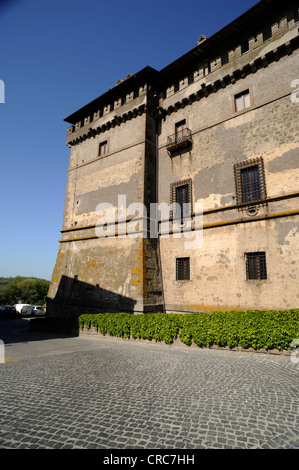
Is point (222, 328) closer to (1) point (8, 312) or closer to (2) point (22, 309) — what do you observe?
(1) point (8, 312)

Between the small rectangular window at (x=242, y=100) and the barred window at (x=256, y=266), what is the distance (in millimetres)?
8381

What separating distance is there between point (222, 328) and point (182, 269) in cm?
549

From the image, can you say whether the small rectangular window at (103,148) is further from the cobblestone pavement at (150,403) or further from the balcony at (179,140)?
the cobblestone pavement at (150,403)

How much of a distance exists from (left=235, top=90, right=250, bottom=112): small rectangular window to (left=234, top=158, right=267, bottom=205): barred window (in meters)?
3.53

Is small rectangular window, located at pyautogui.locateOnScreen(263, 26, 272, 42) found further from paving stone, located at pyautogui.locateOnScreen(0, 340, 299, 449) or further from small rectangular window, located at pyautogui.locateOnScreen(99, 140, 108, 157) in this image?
paving stone, located at pyautogui.locateOnScreen(0, 340, 299, 449)

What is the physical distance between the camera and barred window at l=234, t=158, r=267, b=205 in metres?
12.0

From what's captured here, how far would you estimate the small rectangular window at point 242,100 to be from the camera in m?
13.4

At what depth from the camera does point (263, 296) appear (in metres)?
10.9

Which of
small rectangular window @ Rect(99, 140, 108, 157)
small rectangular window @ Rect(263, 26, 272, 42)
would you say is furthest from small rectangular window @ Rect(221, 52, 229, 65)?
small rectangular window @ Rect(99, 140, 108, 157)

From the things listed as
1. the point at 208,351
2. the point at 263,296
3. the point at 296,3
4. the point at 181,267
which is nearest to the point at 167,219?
the point at 181,267

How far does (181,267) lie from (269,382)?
885 centimetres

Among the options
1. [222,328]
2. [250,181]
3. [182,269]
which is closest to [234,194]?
[250,181]

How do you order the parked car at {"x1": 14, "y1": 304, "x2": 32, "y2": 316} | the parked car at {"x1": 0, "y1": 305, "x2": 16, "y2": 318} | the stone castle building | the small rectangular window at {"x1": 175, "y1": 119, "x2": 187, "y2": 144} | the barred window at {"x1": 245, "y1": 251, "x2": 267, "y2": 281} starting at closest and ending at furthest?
the barred window at {"x1": 245, "y1": 251, "x2": 267, "y2": 281} → the stone castle building → the small rectangular window at {"x1": 175, "y1": 119, "x2": 187, "y2": 144} → the parked car at {"x1": 0, "y1": 305, "x2": 16, "y2": 318} → the parked car at {"x1": 14, "y1": 304, "x2": 32, "y2": 316}

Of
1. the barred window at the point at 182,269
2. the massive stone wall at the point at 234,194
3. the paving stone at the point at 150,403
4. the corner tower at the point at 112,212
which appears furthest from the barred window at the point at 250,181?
the paving stone at the point at 150,403
